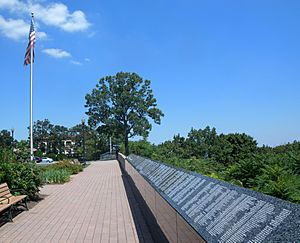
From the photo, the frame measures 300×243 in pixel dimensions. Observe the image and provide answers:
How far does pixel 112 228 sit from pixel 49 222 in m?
1.85

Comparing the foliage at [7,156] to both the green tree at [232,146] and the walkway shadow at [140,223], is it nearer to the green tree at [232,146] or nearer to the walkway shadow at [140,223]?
the walkway shadow at [140,223]

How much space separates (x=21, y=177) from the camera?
1127cm

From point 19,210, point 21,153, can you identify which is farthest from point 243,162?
point 21,153

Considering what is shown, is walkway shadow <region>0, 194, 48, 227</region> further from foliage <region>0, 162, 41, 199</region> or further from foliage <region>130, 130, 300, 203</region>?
foliage <region>130, 130, 300, 203</region>

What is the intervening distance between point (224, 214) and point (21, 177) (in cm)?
956

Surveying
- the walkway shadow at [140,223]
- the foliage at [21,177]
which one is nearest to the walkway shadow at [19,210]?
the foliage at [21,177]

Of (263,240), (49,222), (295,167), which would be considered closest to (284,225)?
(263,240)

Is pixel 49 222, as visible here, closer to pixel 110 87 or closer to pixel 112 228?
pixel 112 228

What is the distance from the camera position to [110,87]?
2296 inches

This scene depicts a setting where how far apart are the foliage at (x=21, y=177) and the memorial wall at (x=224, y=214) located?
694cm

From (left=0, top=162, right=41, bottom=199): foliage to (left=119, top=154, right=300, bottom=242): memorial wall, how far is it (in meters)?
6.94

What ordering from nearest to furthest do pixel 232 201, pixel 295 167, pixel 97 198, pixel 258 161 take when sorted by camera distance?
1. pixel 232 201
2. pixel 295 167
3. pixel 258 161
4. pixel 97 198

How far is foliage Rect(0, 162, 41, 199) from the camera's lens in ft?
34.9

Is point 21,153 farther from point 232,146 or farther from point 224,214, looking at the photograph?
point 232,146
